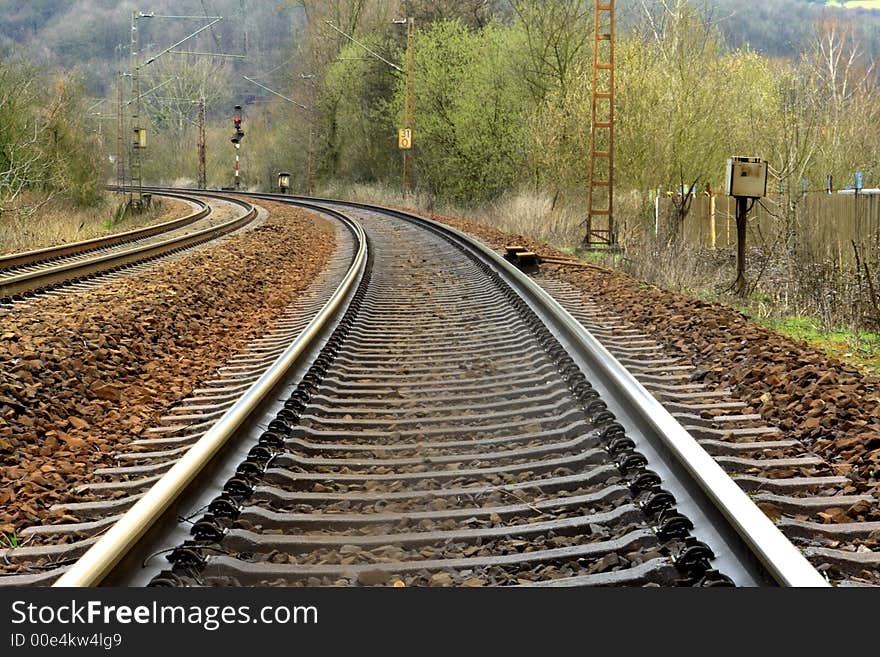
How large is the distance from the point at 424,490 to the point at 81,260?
11580mm

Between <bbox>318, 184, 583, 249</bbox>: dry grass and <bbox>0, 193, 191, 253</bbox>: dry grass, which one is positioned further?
<bbox>318, 184, 583, 249</bbox>: dry grass

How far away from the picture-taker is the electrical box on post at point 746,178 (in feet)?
34.8

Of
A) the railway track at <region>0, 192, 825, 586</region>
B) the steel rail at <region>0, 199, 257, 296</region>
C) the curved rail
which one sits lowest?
the railway track at <region>0, 192, 825, 586</region>

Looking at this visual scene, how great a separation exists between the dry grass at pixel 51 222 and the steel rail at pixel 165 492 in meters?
13.6

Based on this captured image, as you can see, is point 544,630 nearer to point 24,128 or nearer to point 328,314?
point 328,314

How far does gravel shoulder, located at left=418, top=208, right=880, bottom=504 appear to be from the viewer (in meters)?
4.72

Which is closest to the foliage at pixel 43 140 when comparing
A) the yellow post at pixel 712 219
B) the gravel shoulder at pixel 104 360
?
the gravel shoulder at pixel 104 360

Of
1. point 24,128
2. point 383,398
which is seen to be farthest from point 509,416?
point 24,128

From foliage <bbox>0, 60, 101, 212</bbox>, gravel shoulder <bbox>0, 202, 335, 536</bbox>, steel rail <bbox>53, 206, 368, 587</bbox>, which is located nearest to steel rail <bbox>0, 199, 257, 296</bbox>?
gravel shoulder <bbox>0, 202, 335, 536</bbox>

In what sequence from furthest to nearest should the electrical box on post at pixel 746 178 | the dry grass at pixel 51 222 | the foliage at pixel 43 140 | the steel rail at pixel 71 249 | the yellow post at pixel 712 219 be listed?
the foliage at pixel 43 140 < the yellow post at pixel 712 219 < the dry grass at pixel 51 222 < the steel rail at pixel 71 249 < the electrical box on post at pixel 746 178

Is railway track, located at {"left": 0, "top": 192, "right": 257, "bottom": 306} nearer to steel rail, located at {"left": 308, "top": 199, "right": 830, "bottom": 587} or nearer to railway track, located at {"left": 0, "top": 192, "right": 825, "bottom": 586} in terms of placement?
railway track, located at {"left": 0, "top": 192, "right": 825, "bottom": 586}

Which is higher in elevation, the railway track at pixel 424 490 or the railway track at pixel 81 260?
the railway track at pixel 81 260

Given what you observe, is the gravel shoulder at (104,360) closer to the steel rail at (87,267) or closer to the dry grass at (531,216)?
the steel rail at (87,267)

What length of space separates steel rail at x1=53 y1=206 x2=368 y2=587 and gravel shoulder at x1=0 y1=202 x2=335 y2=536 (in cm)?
64
